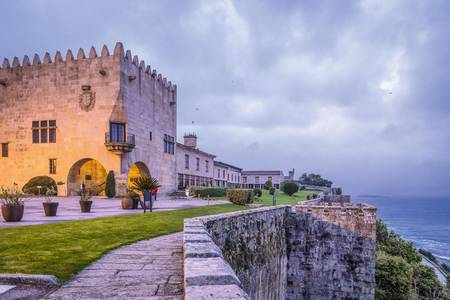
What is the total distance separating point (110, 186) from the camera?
2427cm

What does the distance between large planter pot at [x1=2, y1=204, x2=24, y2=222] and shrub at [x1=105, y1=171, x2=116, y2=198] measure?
13885 millimetres

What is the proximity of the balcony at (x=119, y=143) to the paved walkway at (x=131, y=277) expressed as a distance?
19543mm

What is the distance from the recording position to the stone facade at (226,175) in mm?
52584

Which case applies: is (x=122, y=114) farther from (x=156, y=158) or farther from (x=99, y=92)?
(x=156, y=158)

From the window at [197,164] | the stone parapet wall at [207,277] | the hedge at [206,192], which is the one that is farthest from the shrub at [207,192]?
the stone parapet wall at [207,277]

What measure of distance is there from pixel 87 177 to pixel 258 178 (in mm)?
49622

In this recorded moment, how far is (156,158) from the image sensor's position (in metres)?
30.1

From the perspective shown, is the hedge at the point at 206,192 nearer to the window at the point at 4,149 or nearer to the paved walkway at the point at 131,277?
the window at the point at 4,149

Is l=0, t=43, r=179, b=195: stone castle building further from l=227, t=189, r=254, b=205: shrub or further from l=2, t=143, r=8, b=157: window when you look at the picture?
l=227, t=189, r=254, b=205: shrub

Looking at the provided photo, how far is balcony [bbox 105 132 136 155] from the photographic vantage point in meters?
24.7

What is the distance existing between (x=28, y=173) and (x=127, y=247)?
24750mm

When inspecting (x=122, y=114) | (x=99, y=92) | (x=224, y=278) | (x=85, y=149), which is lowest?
(x=224, y=278)

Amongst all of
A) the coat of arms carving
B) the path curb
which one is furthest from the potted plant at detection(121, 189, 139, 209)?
the coat of arms carving

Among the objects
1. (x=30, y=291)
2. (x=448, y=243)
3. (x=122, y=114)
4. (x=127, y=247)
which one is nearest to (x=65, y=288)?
(x=30, y=291)
